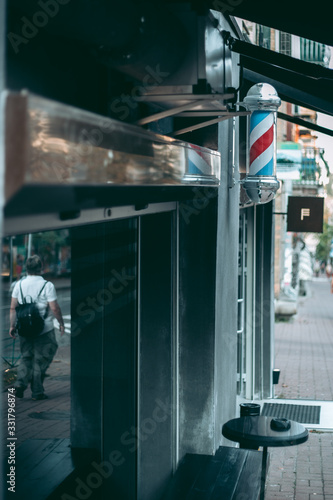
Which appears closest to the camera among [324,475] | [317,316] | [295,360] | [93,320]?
[93,320]

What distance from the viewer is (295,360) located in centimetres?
1375

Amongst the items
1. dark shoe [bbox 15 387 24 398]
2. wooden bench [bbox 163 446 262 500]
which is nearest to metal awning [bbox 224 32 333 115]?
wooden bench [bbox 163 446 262 500]

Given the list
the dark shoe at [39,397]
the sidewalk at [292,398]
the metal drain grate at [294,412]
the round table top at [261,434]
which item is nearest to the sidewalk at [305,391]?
the sidewalk at [292,398]

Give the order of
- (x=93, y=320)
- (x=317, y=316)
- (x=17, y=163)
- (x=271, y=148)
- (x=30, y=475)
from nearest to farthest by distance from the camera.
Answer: (x=17, y=163) → (x=30, y=475) → (x=93, y=320) → (x=271, y=148) → (x=317, y=316)

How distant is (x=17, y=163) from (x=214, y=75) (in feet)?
7.96

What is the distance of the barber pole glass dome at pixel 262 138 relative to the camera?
5.92m

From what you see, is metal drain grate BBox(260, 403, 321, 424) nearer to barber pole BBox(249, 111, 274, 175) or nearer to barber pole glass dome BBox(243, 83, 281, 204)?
barber pole glass dome BBox(243, 83, 281, 204)

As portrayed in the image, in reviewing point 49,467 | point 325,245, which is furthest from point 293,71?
point 325,245

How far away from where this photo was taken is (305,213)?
1097cm

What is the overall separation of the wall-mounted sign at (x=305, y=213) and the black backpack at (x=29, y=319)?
25.7 ft

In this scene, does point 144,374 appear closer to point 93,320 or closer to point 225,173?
point 93,320

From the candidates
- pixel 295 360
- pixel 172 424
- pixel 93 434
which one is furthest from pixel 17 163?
pixel 295 360

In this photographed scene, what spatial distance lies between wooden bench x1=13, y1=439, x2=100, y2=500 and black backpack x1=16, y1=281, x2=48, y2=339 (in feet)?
2.12

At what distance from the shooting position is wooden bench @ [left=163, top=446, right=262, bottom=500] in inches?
175
